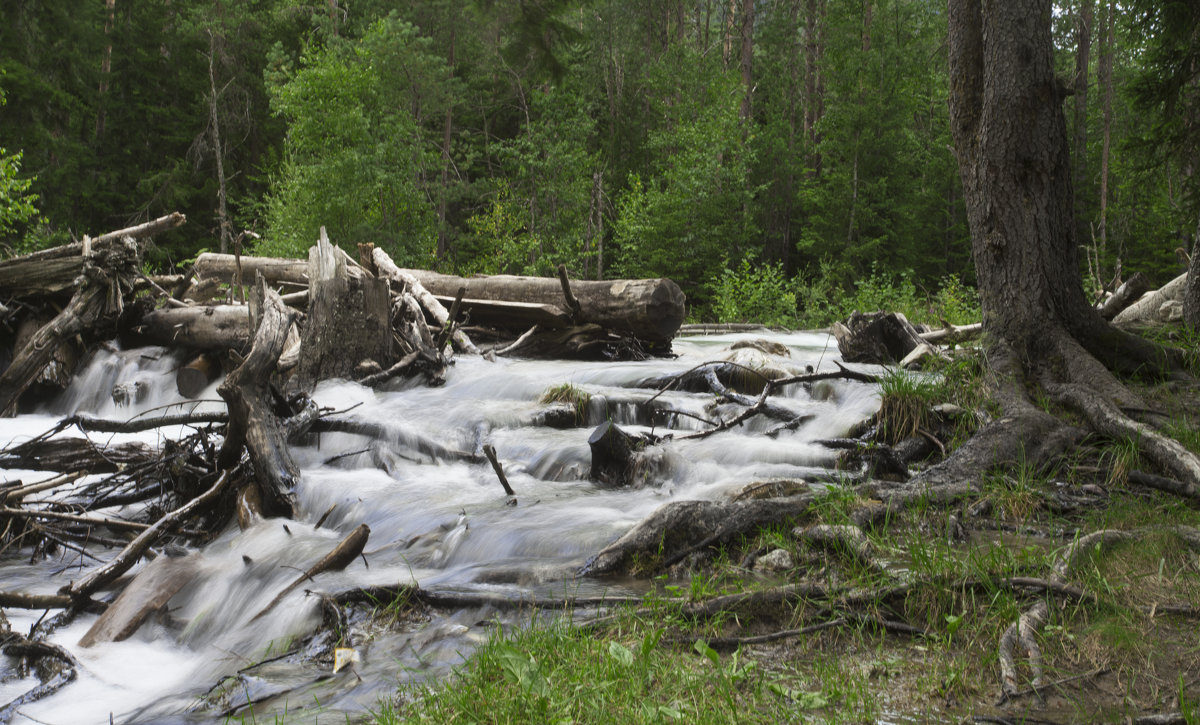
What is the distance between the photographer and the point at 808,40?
32625mm

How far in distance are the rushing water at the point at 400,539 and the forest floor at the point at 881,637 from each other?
1.57 feet

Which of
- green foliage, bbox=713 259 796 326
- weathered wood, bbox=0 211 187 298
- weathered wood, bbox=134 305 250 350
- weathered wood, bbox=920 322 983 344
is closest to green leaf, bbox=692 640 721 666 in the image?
weathered wood, bbox=920 322 983 344

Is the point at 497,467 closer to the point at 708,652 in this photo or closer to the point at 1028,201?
the point at 708,652

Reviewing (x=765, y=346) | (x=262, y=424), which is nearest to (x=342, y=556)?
(x=262, y=424)

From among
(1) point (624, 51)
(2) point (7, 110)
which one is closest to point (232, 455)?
(2) point (7, 110)

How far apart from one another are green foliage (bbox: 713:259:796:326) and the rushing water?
36.7 ft

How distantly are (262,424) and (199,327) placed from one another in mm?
5376

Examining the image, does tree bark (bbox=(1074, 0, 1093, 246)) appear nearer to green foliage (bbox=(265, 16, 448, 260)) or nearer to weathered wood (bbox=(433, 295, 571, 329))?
weathered wood (bbox=(433, 295, 571, 329))

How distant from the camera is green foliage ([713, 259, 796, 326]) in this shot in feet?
64.0

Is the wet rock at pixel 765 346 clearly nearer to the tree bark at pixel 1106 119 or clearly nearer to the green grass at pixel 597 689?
the green grass at pixel 597 689

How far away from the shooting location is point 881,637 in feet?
9.43

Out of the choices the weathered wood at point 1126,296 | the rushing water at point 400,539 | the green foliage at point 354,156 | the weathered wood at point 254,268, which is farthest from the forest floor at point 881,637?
the green foliage at point 354,156

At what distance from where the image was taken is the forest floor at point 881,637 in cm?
238

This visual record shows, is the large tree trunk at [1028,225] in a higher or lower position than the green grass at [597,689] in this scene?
higher
